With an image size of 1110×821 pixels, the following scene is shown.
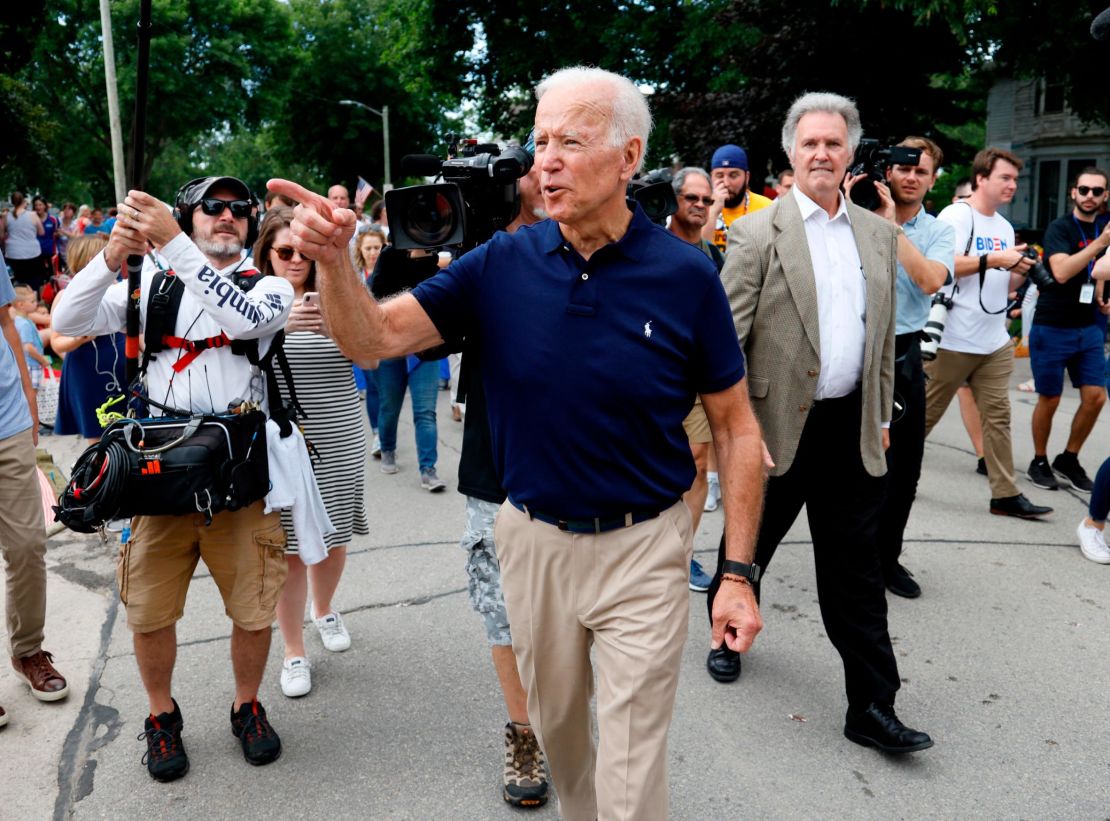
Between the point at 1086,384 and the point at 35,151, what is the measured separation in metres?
28.1

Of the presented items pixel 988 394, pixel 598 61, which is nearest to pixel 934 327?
pixel 988 394

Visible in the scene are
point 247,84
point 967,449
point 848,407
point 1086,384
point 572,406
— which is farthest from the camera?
point 247,84

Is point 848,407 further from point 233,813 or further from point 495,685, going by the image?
point 233,813

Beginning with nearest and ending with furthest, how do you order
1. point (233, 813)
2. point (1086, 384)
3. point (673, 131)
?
point (233, 813)
point (1086, 384)
point (673, 131)

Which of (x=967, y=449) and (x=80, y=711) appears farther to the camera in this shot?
(x=967, y=449)

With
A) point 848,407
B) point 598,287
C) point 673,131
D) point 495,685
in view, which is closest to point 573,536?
point 598,287

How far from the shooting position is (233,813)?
3.07 m

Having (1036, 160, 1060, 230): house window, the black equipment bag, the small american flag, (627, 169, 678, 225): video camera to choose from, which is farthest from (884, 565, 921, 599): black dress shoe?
(1036, 160, 1060, 230): house window

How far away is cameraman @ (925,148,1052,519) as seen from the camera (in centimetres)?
599

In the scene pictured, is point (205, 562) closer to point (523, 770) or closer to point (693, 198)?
point (523, 770)

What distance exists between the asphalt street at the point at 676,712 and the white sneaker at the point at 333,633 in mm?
43

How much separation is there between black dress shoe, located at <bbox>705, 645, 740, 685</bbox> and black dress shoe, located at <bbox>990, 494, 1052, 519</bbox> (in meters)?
2.95

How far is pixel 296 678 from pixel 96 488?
50.6 inches

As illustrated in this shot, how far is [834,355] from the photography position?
3.39 m
